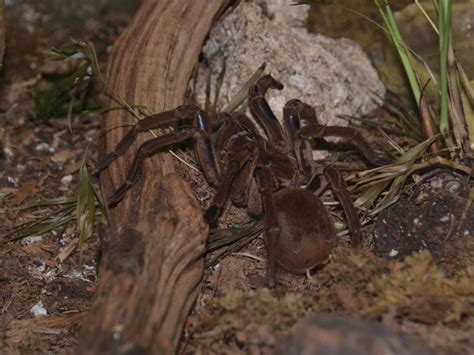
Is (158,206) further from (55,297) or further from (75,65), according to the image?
(75,65)

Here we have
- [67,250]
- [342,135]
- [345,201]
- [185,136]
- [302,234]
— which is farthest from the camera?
[67,250]

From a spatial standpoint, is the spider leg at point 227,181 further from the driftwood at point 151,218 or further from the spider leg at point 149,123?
the spider leg at point 149,123

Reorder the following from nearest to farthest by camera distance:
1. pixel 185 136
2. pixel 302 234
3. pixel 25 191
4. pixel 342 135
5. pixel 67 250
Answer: pixel 302 234 → pixel 185 136 → pixel 342 135 → pixel 67 250 → pixel 25 191

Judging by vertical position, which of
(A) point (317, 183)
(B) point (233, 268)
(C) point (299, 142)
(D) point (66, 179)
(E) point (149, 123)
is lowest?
(B) point (233, 268)

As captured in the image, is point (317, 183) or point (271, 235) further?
point (317, 183)

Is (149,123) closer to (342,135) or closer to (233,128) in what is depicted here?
(233,128)

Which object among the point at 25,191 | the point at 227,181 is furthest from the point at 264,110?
the point at 25,191

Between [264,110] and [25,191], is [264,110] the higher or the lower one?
the higher one
